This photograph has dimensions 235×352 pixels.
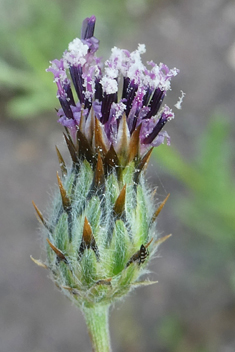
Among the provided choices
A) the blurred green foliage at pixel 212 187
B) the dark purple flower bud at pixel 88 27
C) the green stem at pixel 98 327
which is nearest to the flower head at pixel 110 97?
the dark purple flower bud at pixel 88 27

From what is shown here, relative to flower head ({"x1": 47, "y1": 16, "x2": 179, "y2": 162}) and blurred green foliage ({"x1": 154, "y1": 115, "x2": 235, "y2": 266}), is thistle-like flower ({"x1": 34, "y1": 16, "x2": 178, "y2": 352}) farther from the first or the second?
blurred green foliage ({"x1": 154, "y1": 115, "x2": 235, "y2": 266})

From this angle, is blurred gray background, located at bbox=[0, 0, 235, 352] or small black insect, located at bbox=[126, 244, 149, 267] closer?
small black insect, located at bbox=[126, 244, 149, 267]

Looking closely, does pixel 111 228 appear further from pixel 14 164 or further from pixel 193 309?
pixel 14 164

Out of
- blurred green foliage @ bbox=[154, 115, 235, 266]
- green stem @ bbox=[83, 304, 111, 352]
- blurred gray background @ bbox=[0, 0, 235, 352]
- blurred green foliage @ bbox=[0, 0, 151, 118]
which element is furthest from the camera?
blurred green foliage @ bbox=[0, 0, 151, 118]

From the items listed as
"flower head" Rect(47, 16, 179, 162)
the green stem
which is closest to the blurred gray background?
"flower head" Rect(47, 16, 179, 162)

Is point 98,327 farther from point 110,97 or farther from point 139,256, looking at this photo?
point 110,97

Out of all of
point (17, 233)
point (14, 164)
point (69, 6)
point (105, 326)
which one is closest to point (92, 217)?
point (105, 326)

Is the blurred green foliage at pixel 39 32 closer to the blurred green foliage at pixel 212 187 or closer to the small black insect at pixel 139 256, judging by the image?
the blurred green foliage at pixel 212 187
